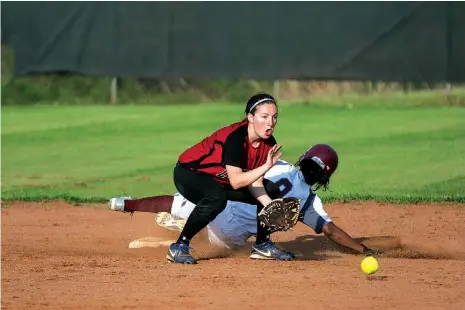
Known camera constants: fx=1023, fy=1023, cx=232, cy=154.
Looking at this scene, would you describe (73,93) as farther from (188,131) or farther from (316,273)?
(316,273)

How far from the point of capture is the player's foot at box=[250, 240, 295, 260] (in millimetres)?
6293

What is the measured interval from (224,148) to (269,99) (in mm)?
389

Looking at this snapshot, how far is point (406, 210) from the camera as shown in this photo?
28.7 feet

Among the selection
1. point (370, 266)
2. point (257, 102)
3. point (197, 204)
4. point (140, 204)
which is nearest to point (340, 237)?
point (370, 266)

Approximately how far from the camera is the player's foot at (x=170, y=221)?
676cm

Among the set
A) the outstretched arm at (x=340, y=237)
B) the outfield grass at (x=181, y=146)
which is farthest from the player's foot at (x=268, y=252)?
the outfield grass at (x=181, y=146)

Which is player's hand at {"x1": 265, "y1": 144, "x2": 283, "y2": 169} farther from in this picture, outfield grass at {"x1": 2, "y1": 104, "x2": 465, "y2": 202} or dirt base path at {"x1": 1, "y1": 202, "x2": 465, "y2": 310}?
outfield grass at {"x1": 2, "y1": 104, "x2": 465, "y2": 202}

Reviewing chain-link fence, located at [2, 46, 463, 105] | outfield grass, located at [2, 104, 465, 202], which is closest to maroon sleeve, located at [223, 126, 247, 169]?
outfield grass, located at [2, 104, 465, 202]

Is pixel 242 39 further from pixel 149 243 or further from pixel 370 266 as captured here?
pixel 370 266

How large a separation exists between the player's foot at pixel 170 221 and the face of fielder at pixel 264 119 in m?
1.11

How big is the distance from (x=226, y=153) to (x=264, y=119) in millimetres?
297

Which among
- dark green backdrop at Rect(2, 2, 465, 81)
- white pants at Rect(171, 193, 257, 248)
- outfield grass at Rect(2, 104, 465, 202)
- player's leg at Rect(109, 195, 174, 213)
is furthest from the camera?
dark green backdrop at Rect(2, 2, 465, 81)

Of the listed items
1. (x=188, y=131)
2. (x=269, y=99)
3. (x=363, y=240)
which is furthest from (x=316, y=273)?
(x=188, y=131)

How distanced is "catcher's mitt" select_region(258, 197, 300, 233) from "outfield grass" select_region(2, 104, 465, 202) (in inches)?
139
